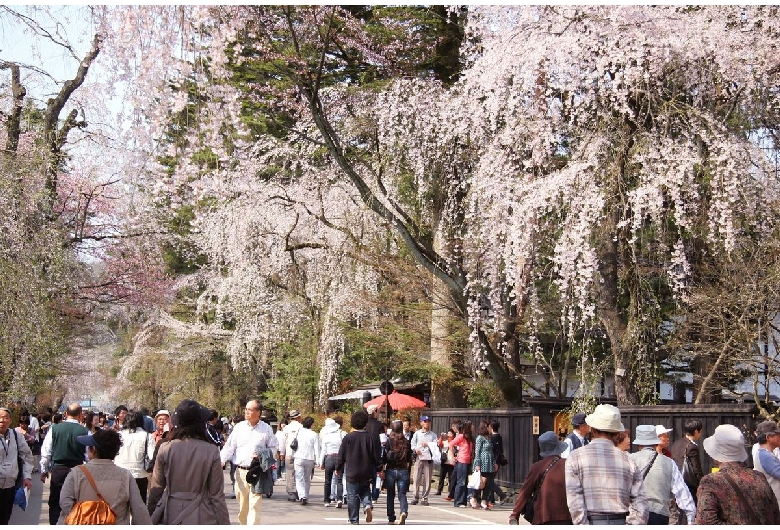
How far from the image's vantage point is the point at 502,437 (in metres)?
18.2

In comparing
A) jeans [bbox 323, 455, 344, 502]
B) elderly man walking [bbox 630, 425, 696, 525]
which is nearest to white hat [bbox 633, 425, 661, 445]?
elderly man walking [bbox 630, 425, 696, 525]

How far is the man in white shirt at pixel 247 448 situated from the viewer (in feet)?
33.6

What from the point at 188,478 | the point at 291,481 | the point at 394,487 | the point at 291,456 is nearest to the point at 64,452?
the point at 188,478

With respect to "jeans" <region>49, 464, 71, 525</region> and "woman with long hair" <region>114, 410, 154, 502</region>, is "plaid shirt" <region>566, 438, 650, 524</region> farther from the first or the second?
"jeans" <region>49, 464, 71, 525</region>

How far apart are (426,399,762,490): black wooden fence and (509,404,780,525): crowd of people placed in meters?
5.53

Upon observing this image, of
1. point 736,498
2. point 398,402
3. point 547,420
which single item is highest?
point 398,402

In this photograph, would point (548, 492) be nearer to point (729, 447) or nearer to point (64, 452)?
point (729, 447)

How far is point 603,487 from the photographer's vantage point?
A: 5.94m

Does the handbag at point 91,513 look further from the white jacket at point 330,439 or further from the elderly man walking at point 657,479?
the white jacket at point 330,439

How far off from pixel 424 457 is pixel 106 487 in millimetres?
11733

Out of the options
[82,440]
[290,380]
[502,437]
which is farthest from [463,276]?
[290,380]

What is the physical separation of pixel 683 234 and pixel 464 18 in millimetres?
7467

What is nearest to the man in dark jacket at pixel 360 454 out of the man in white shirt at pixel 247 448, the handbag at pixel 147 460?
the man in white shirt at pixel 247 448

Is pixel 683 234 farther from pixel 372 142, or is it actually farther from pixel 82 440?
pixel 82 440
